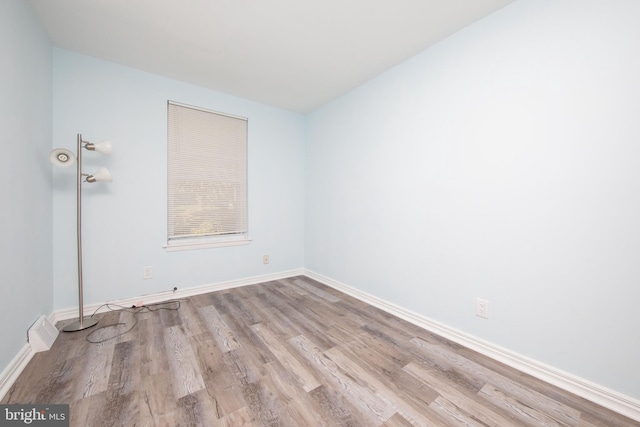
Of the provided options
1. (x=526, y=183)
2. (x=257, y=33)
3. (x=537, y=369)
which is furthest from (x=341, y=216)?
(x=537, y=369)

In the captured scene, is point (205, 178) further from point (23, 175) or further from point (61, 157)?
point (23, 175)

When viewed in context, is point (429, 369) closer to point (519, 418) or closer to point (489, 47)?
point (519, 418)

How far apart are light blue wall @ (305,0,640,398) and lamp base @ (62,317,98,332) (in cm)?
272

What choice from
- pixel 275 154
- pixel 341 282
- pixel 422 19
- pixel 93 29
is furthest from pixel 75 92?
pixel 341 282

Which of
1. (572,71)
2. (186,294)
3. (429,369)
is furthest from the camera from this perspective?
(186,294)

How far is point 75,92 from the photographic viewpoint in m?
2.33

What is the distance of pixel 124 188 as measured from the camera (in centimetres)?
257

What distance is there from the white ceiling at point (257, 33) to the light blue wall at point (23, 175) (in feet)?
1.13

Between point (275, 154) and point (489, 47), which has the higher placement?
point (489, 47)

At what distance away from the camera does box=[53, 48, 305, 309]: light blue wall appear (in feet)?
7.57

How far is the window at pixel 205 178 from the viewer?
9.38ft

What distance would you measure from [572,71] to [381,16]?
1282 mm

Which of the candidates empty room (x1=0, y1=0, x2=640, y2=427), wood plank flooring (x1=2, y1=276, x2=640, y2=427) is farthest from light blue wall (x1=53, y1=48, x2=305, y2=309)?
wood plank flooring (x1=2, y1=276, x2=640, y2=427)

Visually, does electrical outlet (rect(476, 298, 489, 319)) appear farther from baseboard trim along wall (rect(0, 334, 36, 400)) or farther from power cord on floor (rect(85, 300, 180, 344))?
baseboard trim along wall (rect(0, 334, 36, 400))
